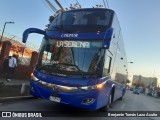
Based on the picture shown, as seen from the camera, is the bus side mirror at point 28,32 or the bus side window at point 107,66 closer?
the bus side window at point 107,66

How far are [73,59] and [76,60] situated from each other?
4.5 inches

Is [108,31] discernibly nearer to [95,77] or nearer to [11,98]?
[95,77]

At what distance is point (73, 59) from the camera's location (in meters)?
9.59

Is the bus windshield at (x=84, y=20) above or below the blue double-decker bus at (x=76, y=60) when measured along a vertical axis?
above

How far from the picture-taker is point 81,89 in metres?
9.12

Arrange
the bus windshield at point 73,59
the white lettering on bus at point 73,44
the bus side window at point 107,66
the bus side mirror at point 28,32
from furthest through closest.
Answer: the bus side mirror at point 28,32 < the bus side window at point 107,66 < the white lettering on bus at point 73,44 < the bus windshield at point 73,59

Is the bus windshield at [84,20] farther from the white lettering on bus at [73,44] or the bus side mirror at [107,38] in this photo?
the bus side mirror at [107,38]

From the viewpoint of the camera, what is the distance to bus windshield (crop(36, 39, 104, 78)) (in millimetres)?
9414

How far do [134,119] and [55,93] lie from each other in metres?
3.70

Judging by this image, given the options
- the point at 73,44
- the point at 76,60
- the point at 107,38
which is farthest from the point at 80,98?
the point at 107,38

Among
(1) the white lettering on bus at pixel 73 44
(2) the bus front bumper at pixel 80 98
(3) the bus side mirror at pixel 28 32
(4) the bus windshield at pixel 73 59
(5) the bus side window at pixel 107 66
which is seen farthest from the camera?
(3) the bus side mirror at pixel 28 32

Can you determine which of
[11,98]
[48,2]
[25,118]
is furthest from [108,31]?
[48,2]

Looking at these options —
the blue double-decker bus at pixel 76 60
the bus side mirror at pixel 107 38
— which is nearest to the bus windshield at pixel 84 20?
the blue double-decker bus at pixel 76 60

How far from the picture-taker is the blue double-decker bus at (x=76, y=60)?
361 inches
